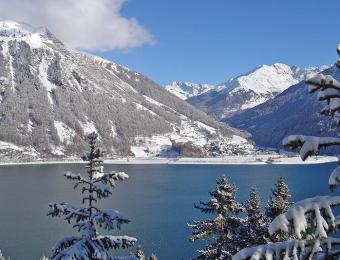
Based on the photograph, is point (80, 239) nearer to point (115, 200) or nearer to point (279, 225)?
point (279, 225)

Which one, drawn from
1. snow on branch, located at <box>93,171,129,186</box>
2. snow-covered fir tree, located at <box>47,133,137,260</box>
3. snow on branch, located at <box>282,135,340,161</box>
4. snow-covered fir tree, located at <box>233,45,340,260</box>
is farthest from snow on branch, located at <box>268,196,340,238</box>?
snow on branch, located at <box>93,171,129,186</box>

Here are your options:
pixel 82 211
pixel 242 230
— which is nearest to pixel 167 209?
pixel 242 230

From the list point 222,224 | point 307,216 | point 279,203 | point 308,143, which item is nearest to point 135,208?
point 279,203

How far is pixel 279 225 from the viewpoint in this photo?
4641 millimetres

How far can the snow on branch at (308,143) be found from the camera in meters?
5.19

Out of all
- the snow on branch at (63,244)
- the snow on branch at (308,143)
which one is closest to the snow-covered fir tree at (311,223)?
the snow on branch at (308,143)

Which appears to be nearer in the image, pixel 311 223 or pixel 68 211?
pixel 311 223

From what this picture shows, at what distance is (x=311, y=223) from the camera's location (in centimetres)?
482

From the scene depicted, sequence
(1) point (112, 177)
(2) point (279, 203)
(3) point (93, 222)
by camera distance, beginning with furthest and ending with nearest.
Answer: (2) point (279, 203) → (1) point (112, 177) → (3) point (93, 222)

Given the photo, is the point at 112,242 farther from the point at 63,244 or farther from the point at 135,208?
the point at 135,208

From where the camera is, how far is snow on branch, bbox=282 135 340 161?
204 inches

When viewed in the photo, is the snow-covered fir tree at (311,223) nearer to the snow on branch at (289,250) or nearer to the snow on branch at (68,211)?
the snow on branch at (289,250)

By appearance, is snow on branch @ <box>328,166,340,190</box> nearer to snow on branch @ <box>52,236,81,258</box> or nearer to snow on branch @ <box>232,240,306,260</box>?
snow on branch @ <box>232,240,306,260</box>

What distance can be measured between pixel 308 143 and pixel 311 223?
2.86 feet
